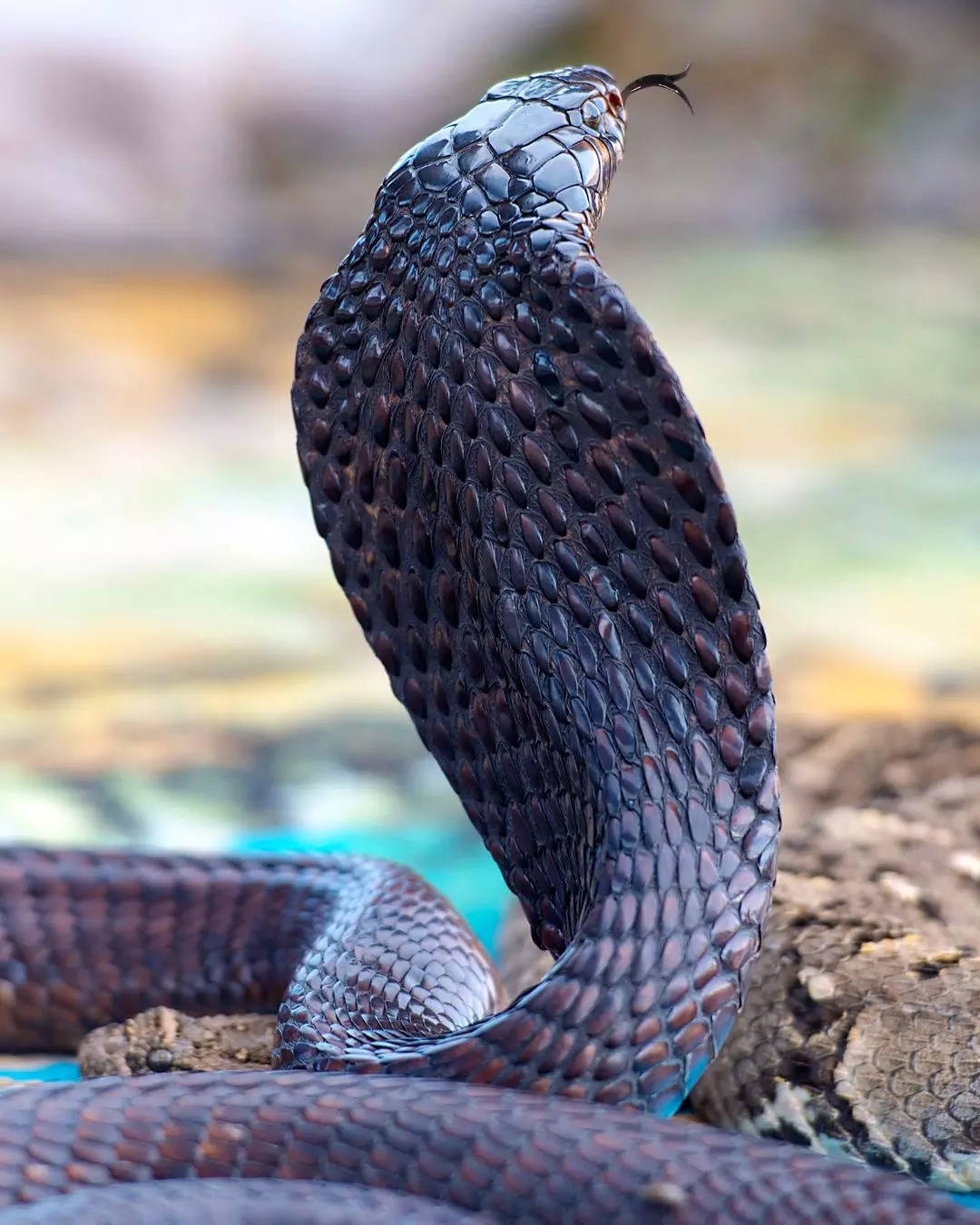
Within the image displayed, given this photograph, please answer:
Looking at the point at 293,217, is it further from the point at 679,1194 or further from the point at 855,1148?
the point at 679,1194

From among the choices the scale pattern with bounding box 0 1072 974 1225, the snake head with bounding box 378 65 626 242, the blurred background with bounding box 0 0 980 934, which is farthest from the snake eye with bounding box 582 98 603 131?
the blurred background with bounding box 0 0 980 934

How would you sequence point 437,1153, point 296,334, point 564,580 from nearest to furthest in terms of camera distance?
point 437,1153, point 564,580, point 296,334

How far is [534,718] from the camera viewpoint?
4.54 feet

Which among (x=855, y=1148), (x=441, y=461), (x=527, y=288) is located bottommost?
(x=855, y=1148)

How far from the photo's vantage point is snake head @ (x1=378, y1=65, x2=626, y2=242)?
1.33m

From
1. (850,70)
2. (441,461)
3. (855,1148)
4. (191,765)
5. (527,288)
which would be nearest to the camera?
(527,288)

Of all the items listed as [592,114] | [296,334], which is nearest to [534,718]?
[592,114]

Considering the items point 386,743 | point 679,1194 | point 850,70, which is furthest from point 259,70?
point 679,1194

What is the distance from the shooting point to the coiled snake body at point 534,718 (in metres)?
1.13

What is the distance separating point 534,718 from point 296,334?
5.39 metres

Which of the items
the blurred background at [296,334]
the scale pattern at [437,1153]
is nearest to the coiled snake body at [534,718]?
the scale pattern at [437,1153]

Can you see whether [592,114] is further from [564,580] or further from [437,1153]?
[437,1153]

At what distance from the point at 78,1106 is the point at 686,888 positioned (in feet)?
1.63

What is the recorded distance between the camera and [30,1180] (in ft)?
3.82
